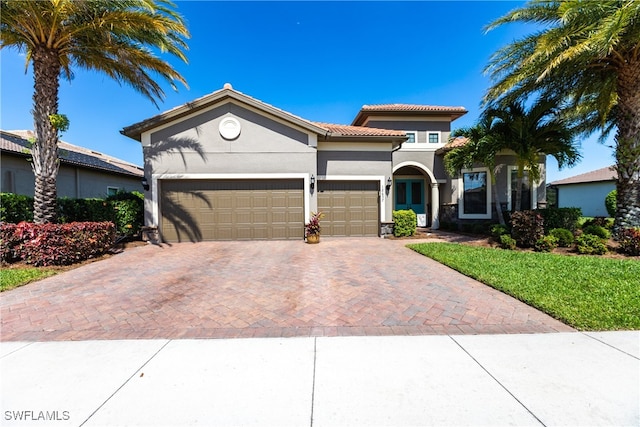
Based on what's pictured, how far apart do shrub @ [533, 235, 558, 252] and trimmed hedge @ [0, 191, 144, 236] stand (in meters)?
15.0

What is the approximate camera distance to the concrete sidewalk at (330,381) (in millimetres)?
2266

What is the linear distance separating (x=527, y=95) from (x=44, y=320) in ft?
49.5

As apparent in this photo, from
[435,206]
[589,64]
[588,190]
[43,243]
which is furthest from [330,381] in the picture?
[588,190]

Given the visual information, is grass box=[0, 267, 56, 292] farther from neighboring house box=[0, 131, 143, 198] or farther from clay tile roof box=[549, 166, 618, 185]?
clay tile roof box=[549, 166, 618, 185]

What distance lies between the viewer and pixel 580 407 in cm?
232

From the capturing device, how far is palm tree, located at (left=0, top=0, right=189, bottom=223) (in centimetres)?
741

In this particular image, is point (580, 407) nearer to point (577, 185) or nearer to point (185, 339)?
point (185, 339)

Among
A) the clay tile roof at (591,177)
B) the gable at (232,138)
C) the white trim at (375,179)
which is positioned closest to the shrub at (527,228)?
the white trim at (375,179)

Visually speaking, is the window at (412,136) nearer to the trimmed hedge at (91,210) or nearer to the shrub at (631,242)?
the shrub at (631,242)

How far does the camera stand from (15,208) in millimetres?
8445

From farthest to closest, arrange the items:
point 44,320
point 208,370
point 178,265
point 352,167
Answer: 1. point 352,167
2. point 178,265
3. point 44,320
4. point 208,370

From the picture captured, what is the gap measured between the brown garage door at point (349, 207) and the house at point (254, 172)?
0.15 feet

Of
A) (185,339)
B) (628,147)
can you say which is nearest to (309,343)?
(185,339)

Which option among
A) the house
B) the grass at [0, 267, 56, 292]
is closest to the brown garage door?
the house
